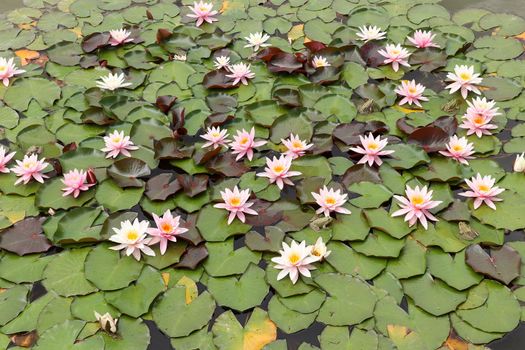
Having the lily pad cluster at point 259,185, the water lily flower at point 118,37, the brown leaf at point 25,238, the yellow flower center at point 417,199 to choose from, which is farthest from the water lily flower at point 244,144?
the water lily flower at point 118,37

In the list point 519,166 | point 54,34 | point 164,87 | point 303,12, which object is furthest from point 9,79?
point 519,166

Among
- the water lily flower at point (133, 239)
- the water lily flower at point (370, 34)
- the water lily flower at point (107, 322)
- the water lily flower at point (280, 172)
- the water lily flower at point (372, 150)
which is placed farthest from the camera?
the water lily flower at point (370, 34)

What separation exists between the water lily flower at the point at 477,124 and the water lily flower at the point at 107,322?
2.46m

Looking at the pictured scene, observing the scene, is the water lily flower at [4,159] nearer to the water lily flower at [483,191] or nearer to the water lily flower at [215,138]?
the water lily flower at [215,138]

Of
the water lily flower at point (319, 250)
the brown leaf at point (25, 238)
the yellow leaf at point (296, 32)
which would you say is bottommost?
the brown leaf at point (25, 238)

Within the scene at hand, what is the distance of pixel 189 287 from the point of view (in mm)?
2562

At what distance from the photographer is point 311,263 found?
Result: 8.61 feet

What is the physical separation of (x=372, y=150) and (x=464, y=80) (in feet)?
3.40

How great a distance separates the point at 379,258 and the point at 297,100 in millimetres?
1385

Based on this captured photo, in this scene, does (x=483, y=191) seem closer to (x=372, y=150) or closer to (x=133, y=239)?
(x=372, y=150)

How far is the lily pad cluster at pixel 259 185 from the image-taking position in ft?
7.97

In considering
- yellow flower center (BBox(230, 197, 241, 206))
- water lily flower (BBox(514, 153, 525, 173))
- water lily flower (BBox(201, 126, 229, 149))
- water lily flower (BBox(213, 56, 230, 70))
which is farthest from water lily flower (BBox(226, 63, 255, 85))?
water lily flower (BBox(514, 153, 525, 173))

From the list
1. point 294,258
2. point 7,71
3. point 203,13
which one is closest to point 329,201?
point 294,258

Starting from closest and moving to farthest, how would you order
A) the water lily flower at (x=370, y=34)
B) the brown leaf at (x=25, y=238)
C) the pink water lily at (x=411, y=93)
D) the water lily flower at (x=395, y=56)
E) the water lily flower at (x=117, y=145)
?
the brown leaf at (x=25, y=238) < the water lily flower at (x=117, y=145) < the pink water lily at (x=411, y=93) < the water lily flower at (x=395, y=56) < the water lily flower at (x=370, y=34)
